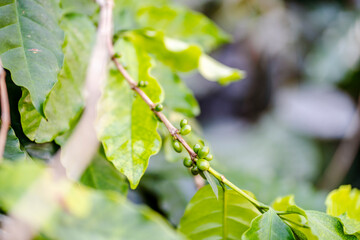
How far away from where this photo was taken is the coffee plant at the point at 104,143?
273 millimetres

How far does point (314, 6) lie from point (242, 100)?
3.06ft

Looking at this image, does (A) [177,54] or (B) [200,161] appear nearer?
(B) [200,161]

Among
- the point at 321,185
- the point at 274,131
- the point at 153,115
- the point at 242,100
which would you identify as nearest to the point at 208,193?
the point at 153,115

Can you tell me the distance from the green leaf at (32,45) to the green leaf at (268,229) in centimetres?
28

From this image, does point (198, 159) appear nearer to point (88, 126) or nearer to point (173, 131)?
point (173, 131)

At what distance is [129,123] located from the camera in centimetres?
49

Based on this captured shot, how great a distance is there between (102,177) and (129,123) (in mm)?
101

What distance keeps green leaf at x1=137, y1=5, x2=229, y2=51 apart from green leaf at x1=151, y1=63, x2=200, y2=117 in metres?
0.16

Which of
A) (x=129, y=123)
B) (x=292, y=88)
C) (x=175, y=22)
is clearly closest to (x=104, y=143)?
(x=129, y=123)

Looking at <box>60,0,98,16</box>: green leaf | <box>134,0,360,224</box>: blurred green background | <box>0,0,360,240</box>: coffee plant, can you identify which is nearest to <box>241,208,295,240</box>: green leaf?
<box>0,0,360,240</box>: coffee plant

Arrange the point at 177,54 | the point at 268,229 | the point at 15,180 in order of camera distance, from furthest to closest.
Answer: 1. the point at 177,54
2. the point at 268,229
3. the point at 15,180

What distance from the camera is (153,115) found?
49 cm

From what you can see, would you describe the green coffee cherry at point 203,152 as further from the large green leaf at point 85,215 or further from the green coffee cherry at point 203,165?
the large green leaf at point 85,215

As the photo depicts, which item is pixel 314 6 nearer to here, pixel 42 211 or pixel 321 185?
pixel 321 185
